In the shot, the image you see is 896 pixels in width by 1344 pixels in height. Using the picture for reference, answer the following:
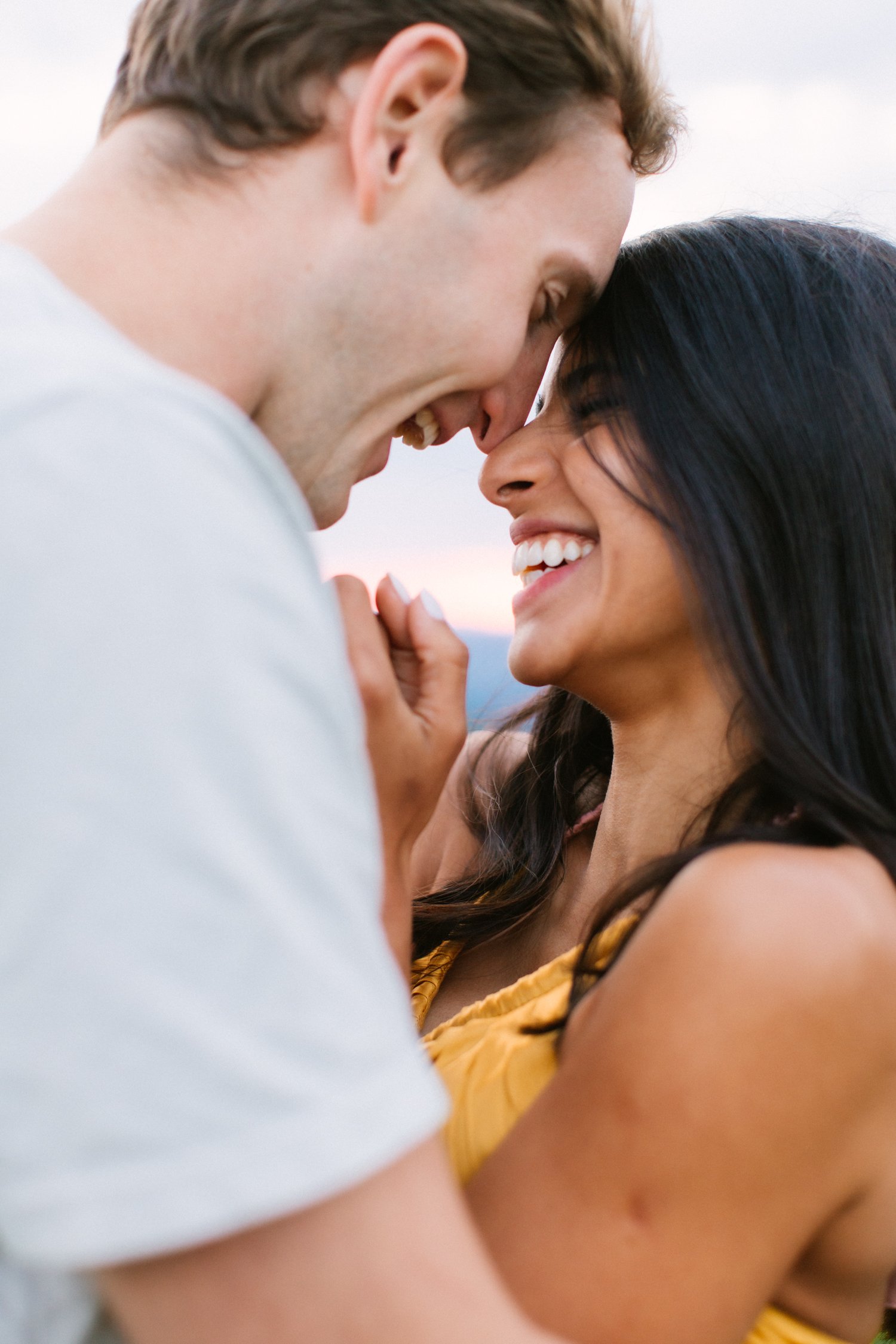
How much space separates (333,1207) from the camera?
0.76 metres

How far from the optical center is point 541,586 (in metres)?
2.21

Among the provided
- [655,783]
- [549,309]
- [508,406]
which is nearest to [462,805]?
[655,783]

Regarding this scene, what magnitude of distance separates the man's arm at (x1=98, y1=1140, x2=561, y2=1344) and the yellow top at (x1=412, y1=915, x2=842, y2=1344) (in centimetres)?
68

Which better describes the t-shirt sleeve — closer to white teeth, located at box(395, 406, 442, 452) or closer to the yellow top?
the yellow top

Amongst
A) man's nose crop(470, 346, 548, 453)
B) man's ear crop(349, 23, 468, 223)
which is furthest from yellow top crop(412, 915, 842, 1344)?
man's ear crop(349, 23, 468, 223)

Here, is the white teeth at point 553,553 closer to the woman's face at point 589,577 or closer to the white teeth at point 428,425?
the woman's face at point 589,577

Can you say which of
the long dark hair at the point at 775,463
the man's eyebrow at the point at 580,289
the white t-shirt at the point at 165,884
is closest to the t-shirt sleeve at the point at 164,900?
the white t-shirt at the point at 165,884

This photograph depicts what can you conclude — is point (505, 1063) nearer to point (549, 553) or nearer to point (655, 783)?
point (655, 783)

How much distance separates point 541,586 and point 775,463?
517 mm

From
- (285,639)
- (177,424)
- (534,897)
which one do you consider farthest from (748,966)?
(534,897)

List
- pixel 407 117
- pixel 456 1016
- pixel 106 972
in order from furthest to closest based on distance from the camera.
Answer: pixel 456 1016 → pixel 407 117 → pixel 106 972

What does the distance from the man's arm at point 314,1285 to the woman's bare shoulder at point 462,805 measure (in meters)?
2.14

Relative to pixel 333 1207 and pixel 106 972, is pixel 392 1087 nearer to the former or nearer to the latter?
pixel 333 1207

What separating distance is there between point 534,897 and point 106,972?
6.04 ft
